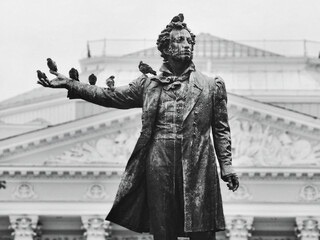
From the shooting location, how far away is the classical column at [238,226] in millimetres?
53250

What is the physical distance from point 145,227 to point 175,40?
4.59ft

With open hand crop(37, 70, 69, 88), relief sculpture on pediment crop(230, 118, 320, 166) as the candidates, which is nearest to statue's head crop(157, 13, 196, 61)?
open hand crop(37, 70, 69, 88)

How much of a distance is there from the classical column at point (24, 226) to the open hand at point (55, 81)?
145ft

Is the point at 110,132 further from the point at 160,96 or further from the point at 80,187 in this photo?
the point at 160,96

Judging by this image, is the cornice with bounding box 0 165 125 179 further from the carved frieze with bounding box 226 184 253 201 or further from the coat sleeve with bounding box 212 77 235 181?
the coat sleeve with bounding box 212 77 235 181

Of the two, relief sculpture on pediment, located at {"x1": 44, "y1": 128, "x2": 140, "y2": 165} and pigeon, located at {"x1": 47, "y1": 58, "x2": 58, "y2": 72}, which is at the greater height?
relief sculpture on pediment, located at {"x1": 44, "y1": 128, "x2": 140, "y2": 165}

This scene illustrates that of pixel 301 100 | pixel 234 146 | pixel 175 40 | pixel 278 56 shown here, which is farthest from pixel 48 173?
pixel 175 40

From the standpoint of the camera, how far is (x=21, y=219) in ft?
174

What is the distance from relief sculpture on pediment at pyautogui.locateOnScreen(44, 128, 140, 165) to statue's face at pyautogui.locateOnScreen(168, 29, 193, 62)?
4451cm

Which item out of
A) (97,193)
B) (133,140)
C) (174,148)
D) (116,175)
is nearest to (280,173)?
(133,140)

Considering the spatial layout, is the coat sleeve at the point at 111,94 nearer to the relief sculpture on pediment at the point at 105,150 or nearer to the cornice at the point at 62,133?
the cornice at the point at 62,133

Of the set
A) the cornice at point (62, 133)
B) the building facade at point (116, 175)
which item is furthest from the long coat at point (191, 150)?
the cornice at point (62, 133)

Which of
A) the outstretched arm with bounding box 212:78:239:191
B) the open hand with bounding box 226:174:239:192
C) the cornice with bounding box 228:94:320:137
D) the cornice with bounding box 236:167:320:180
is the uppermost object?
the cornice with bounding box 228:94:320:137

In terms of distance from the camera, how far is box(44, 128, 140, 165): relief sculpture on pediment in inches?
2114
